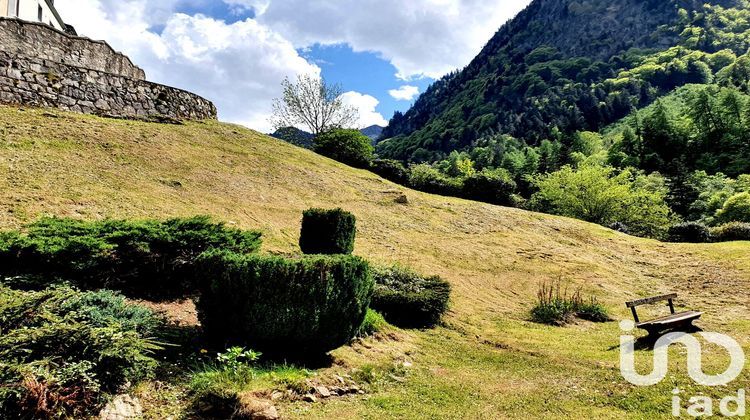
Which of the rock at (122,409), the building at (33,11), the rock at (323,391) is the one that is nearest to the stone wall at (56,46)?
the building at (33,11)

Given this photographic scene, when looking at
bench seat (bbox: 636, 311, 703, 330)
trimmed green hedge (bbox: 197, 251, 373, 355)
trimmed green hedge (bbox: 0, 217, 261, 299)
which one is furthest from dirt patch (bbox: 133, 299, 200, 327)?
bench seat (bbox: 636, 311, 703, 330)

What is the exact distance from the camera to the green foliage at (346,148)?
3253cm

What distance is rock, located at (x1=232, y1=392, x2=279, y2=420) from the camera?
429 centimetres

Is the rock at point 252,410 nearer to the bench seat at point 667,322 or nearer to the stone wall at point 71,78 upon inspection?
the bench seat at point 667,322

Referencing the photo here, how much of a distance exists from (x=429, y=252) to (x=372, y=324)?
27.9 feet

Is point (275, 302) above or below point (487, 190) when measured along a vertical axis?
below

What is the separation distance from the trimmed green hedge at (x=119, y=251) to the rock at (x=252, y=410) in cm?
374

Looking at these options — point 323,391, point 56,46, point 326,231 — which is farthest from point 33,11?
point 323,391

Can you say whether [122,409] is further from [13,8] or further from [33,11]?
[33,11]

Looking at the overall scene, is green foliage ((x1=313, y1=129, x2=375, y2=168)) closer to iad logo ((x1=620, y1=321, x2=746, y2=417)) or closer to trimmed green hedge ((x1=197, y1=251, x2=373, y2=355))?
iad logo ((x1=620, y1=321, x2=746, y2=417))

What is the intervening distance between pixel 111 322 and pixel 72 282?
2246mm

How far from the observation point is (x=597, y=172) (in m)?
36.6

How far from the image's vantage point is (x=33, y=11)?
25859 millimetres

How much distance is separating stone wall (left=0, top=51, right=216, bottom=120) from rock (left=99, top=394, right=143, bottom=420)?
733 inches
